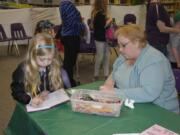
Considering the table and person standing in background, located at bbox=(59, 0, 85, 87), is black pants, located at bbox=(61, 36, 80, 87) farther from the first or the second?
the table

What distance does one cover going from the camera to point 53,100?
210cm

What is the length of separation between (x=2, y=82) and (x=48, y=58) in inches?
115

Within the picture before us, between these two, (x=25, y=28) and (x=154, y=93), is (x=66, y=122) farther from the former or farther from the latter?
(x=25, y=28)

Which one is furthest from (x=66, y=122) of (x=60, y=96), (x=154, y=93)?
(x=154, y=93)

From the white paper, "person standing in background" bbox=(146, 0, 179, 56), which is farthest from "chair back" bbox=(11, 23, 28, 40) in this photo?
the white paper

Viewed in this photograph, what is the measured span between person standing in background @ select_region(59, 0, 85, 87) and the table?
2289 millimetres

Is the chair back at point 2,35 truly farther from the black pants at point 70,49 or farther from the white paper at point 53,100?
the white paper at point 53,100

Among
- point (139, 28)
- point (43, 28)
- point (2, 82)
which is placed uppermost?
point (139, 28)

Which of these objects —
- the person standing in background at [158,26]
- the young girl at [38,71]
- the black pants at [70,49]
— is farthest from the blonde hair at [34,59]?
the black pants at [70,49]

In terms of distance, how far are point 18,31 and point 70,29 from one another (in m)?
3.26

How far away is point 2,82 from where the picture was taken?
500 centimetres

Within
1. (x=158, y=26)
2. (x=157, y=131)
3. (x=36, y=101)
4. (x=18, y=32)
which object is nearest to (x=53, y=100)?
(x=36, y=101)

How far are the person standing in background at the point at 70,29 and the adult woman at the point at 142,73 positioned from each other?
2101mm

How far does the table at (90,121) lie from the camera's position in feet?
5.62
